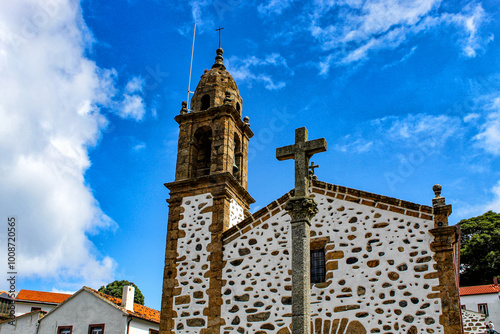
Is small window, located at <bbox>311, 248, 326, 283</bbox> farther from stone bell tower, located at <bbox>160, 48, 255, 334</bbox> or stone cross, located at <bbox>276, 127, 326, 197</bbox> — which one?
stone cross, located at <bbox>276, 127, 326, 197</bbox>

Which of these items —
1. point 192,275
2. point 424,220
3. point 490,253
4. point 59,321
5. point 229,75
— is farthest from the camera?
point 490,253

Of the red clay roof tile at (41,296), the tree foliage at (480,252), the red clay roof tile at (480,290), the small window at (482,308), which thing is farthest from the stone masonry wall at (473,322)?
the red clay roof tile at (41,296)

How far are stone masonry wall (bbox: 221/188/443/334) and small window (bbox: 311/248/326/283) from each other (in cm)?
19

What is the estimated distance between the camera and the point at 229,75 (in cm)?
1741

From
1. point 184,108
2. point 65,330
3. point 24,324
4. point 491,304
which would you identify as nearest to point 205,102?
point 184,108

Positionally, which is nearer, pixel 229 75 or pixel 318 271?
pixel 318 271

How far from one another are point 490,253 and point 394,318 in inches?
1013

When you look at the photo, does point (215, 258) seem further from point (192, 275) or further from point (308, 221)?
point (308, 221)

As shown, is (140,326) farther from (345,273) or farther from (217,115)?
(345,273)

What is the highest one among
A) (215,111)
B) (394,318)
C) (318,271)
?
(215,111)

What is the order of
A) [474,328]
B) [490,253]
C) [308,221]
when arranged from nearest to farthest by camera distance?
[308,221], [474,328], [490,253]

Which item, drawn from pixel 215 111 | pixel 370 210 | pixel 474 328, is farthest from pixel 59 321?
pixel 474 328

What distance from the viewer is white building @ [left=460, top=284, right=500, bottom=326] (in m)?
25.3

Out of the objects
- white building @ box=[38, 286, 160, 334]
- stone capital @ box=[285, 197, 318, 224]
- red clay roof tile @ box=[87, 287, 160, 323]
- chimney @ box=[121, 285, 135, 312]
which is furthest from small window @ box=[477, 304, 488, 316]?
stone capital @ box=[285, 197, 318, 224]
